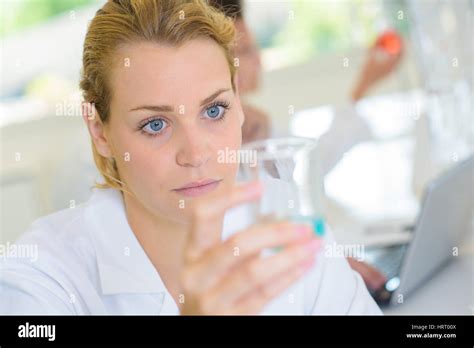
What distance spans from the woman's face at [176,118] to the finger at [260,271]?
0.21 m

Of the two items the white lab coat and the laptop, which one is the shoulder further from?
the laptop

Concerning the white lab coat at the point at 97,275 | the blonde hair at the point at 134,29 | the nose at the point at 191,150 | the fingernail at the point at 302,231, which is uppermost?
the blonde hair at the point at 134,29

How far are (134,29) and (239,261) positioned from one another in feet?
1.05

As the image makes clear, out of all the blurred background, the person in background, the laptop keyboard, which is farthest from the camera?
the blurred background

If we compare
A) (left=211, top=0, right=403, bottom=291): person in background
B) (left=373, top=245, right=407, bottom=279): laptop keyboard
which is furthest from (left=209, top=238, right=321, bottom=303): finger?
(left=373, top=245, right=407, bottom=279): laptop keyboard

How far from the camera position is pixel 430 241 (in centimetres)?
113

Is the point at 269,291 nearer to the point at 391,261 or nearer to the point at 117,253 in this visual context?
the point at 117,253

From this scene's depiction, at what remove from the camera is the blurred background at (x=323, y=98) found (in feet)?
4.06

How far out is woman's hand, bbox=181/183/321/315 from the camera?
573 millimetres

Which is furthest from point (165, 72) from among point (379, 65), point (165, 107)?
point (379, 65)

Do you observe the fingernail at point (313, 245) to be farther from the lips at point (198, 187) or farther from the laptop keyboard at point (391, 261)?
the laptop keyboard at point (391, 261)

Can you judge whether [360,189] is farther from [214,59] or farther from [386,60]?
[214,59]

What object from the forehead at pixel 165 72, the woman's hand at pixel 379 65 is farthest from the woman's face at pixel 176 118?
the woman's hand at pixel 379 65

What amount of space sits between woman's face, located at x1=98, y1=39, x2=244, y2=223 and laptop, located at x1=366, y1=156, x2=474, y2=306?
0.37m
